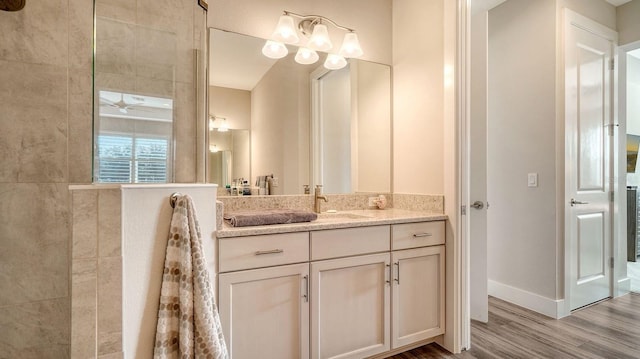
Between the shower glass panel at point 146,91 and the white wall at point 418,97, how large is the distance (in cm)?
147

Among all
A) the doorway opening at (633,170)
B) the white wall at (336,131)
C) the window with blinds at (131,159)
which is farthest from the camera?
the doorway opening at (633,170)

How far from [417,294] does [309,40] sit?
186cm

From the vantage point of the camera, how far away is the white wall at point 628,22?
2785mm

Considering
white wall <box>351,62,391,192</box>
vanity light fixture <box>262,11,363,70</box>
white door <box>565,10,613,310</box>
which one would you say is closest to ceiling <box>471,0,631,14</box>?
white door <box>565,10,613,310</box>

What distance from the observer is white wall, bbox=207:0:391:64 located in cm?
192

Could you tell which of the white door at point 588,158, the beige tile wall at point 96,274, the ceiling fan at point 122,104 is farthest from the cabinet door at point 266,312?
the white door at point 588,158

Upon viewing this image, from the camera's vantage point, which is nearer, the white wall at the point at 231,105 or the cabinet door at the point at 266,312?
the cabinet door at the point at 266,312

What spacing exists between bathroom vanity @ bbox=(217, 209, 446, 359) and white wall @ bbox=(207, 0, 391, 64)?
133 cm

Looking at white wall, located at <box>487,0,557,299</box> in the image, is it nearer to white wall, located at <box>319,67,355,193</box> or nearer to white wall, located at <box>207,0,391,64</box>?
white wall, located at <box>207,0,391,64</box>

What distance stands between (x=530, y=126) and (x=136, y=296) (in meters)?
3.05

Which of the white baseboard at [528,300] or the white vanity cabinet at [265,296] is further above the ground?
the white vanity cabinet at [265,296]

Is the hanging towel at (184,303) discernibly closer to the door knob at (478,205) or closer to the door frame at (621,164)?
the door knob at (478,205)

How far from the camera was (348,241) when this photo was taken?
1677mm

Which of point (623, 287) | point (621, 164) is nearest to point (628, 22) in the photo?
point (621, 164)
